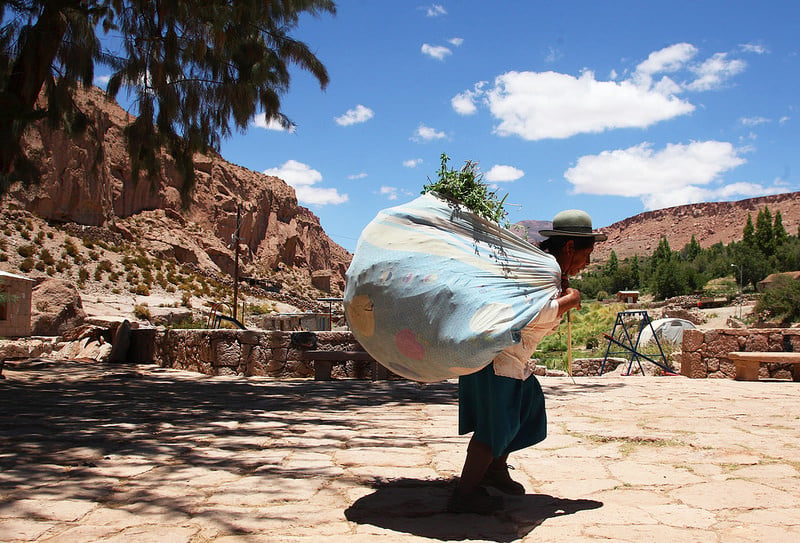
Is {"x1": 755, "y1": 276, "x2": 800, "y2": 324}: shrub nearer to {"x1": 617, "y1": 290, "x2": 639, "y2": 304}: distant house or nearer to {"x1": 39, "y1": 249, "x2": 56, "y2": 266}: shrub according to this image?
{"x1": 617, "y1": 290, "x2": 639, "y2": 304}: distant house

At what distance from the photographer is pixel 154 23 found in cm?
925

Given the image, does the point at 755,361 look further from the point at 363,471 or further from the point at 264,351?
the point at 363,471

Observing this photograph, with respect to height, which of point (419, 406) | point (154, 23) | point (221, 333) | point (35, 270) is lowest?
point (419, 406)

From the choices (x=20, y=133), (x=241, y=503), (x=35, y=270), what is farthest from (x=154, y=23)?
(x=35, y=270)

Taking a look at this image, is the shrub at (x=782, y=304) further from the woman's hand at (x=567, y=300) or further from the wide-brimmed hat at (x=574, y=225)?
the woman's hand at (x=567, y=300)

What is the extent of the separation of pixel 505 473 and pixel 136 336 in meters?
10.9

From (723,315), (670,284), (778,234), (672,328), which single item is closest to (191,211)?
(672,328)

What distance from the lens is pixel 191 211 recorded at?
3453 cm

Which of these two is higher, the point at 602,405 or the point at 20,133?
the point at 20,133

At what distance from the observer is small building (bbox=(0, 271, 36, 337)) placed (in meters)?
16.8

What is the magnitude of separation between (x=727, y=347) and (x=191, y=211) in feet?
95.8

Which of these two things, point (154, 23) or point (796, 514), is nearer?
point (796, 514)

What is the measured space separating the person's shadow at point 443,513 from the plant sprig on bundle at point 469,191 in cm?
130

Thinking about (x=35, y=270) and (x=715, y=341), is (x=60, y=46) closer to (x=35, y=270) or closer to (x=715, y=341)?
(x=715, y=341)
